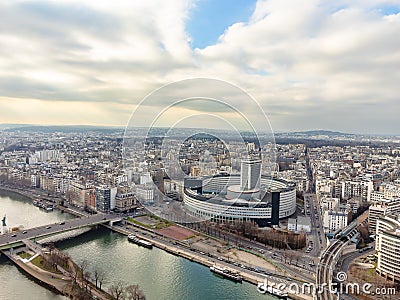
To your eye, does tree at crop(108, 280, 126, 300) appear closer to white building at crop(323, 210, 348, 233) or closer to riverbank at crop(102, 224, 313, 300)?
riverbank at crop(102, 224, 313, 300)

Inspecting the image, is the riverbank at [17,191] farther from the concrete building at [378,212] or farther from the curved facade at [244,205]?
the concrete building at [378,212]

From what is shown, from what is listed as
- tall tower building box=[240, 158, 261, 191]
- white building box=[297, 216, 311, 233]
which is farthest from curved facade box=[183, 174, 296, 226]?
white building box=[297, 216, 311, 233]

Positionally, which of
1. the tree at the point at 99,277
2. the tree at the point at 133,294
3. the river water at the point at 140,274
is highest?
the tree at the point at 133,294

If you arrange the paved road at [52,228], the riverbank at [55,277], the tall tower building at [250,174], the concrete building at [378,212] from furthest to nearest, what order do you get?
the tall tower building at [250,174] < the concrete building at [378,212] < the paved road at [52,228] < the riverbank at [55,277]

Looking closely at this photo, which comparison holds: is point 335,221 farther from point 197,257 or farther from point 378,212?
point 197,257

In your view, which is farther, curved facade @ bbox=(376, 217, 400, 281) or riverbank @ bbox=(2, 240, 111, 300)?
curved facade @ bbox=(376, 217, 400, 281)

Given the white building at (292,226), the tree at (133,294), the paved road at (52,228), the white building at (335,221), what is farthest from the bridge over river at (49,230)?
the white building at (335,221)
